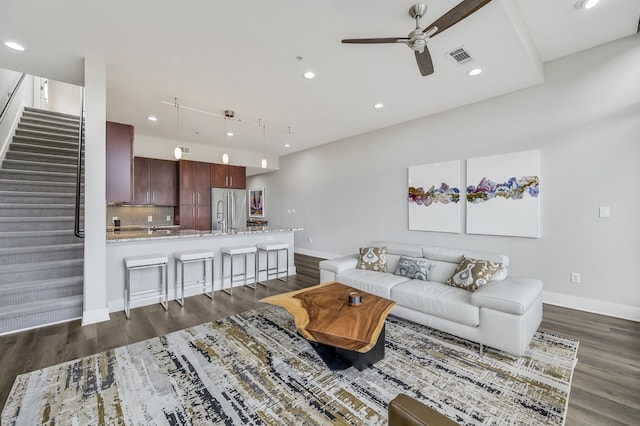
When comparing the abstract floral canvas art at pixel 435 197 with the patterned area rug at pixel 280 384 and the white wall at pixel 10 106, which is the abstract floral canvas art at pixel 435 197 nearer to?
the patterned area rug at pixel 280 384

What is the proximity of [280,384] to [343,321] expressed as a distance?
66 centimetres

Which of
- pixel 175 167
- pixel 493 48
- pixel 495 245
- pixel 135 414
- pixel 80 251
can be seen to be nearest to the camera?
pixel 135 414

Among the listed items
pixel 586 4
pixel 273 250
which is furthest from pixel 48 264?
pixel 586 4

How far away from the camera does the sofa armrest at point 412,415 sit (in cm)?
89

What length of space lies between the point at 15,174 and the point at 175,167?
2693 millimetres

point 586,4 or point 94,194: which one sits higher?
point 586,4

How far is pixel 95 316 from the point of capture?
3.14m

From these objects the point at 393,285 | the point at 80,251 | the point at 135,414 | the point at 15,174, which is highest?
the point at 15,174

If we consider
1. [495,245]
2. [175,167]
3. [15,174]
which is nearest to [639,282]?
[495,245]

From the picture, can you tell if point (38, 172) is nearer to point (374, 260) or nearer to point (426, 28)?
point (374, 260)

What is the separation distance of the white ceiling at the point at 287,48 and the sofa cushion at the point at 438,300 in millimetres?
2607

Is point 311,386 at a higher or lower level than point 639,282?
lower

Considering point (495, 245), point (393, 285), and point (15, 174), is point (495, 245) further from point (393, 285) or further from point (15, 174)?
point (15, 174)

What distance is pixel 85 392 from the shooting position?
6.42 feet
